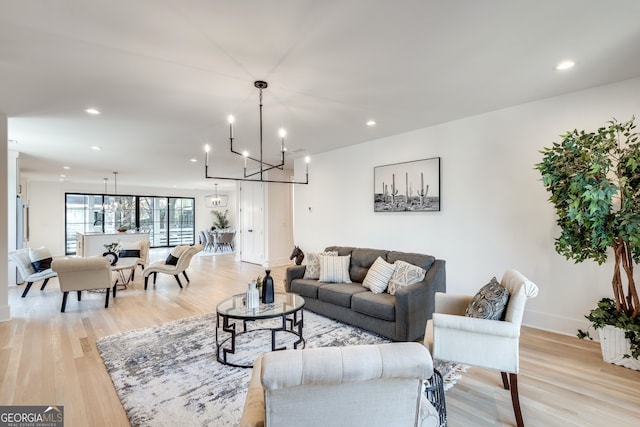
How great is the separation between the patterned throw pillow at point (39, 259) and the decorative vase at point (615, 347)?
303 inches

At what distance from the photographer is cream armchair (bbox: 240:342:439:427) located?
1031 millimetres

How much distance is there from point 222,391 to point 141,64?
279cm

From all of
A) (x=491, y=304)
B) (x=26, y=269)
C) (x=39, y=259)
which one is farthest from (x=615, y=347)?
(x=39, y=259)

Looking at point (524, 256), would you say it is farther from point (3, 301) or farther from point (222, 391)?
point (3, 301)

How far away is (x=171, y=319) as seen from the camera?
3.91 m

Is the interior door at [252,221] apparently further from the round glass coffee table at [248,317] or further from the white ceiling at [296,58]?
the round glass coffee table at [248,317]

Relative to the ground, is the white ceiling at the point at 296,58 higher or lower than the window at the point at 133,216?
higher

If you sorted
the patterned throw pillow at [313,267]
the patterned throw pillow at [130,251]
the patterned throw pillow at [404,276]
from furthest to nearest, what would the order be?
the patterned throw pillow at [130,251], the patterned throw pillow at [313,267], the patterned throw pillow at [404,276]

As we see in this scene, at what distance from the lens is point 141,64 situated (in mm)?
2553

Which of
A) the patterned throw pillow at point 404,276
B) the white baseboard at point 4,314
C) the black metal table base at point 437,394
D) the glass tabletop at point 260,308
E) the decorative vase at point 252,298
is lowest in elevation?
the white baseboard at point 4,314

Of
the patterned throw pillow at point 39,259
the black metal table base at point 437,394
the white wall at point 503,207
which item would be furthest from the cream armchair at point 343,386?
the patterned throw pillow at point 39,259

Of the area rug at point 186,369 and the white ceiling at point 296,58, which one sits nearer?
the white ceiling at point 296,58

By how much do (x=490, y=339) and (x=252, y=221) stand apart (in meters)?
7.19

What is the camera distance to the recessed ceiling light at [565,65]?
260 cm
